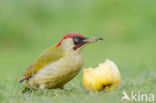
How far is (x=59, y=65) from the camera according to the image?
18.6 ft

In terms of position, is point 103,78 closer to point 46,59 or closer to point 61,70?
point 61,70

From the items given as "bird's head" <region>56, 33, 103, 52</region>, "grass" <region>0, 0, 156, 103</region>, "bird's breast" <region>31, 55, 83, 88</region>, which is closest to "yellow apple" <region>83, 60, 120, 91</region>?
"bird's breast" <region>31, 55, 83, 88</region>

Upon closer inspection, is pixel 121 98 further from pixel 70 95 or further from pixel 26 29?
pixel 26 29

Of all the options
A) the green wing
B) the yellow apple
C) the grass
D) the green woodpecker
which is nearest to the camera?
the yellow apple

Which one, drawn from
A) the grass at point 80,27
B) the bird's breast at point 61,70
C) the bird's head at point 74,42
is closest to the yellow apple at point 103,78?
the bird's breast at point 61,70

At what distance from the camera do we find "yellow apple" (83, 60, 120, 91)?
5.56 metres

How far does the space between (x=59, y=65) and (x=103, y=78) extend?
20.2 inches

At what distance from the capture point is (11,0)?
502 inches

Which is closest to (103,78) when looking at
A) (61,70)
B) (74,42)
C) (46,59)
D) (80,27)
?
(61,70)

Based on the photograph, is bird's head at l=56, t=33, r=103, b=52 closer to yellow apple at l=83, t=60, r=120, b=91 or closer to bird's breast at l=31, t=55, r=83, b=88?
bird's breast at l=31, t=55, r=83, b=88

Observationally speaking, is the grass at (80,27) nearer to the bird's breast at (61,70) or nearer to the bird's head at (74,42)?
the bird's head at (74,42)

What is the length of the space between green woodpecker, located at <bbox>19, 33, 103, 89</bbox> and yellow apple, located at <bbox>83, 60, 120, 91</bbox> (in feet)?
0.63

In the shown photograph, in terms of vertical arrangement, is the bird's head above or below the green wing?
above

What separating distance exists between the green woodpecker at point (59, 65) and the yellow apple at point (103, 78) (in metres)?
0.19
